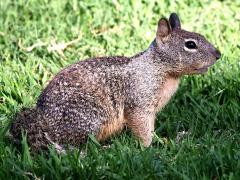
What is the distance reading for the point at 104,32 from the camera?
27.3 feet

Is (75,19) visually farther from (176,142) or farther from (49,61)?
(176,142)

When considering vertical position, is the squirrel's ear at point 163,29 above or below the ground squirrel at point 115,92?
above

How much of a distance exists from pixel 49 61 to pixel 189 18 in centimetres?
193

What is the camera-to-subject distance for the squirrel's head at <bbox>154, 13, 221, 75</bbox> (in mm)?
5992

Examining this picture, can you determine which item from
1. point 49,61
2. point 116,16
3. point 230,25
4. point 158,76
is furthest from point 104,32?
point 158,76

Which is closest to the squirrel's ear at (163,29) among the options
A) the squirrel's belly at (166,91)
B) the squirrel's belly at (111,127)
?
the squirrel's belly at (166,91)

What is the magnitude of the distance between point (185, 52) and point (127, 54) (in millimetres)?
1754

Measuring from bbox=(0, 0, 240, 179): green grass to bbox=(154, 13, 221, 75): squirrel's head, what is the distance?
0.49 metres

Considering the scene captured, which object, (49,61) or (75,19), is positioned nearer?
(49,61)

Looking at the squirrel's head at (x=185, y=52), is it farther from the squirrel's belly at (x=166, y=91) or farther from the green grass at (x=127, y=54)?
the green grass at (x=127, y=54)

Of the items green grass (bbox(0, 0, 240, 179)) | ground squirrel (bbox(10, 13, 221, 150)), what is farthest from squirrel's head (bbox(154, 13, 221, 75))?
green grass (bbox(0, 0, 240, 179))

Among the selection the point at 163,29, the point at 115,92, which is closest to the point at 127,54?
the point at 163,29

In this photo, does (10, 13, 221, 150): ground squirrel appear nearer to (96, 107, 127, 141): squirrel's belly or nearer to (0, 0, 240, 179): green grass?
(96, 107, 127, 141): squirrel's belly

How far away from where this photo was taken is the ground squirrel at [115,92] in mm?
5566
